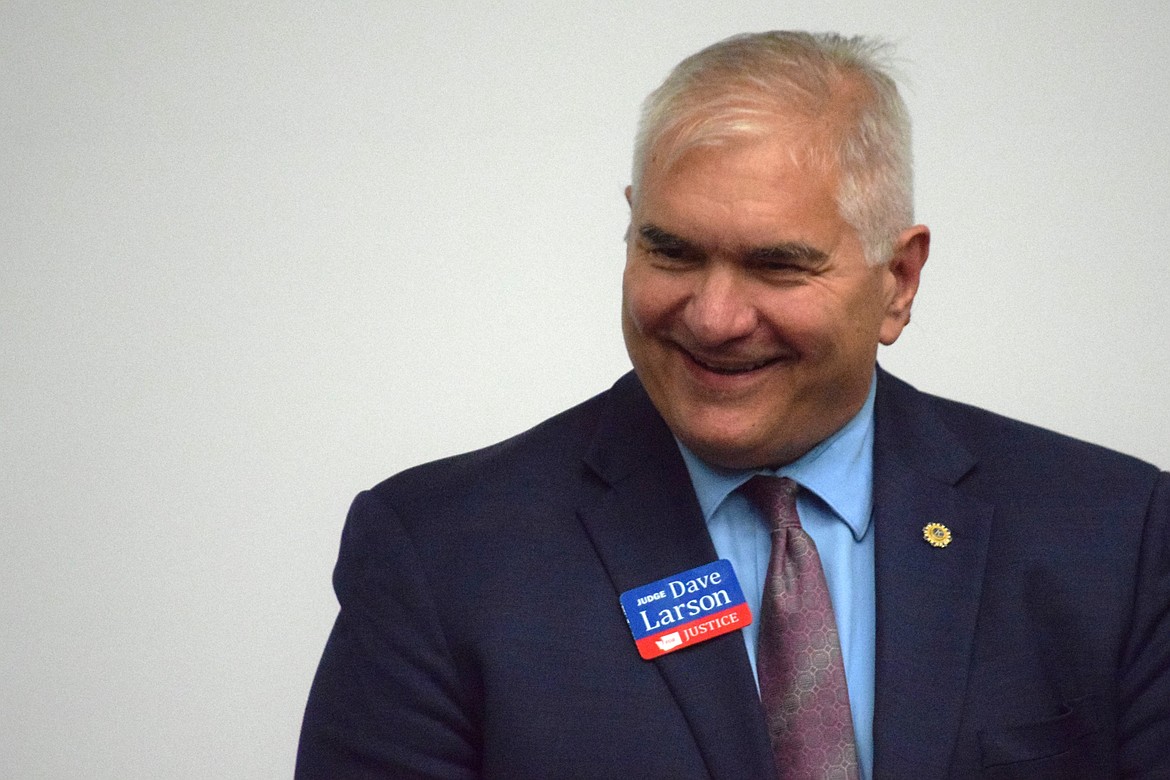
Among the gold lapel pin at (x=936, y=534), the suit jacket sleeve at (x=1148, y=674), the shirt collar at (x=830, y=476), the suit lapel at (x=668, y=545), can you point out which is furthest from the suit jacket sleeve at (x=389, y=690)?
the suit jacket sleeve at (x=1148, y=674)

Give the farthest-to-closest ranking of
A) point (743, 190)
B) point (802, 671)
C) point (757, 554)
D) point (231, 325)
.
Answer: point (231, 325) < point (757, 554) < point (802, 671) < point (743, 190)

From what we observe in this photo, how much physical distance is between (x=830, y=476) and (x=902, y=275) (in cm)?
30

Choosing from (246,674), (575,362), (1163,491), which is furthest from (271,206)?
(1163,491)

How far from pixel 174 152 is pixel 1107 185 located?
181cm

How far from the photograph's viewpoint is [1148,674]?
2430 mm

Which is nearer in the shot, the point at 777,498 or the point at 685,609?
the point at 685,609

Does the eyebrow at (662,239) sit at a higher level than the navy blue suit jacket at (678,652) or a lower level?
higher

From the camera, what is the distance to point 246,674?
3359 millimetres

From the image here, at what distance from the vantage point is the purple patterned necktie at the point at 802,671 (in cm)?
231

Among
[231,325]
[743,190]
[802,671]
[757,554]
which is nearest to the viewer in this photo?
[743,190]

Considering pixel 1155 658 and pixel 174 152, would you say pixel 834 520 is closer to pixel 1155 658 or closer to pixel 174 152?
pixel 1155 658

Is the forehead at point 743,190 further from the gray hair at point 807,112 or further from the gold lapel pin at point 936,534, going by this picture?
the gold lapel pin at point 936,534

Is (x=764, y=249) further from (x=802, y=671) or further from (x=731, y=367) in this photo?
(x=802, y=671)

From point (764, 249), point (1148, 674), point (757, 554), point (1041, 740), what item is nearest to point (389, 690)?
point (757, 554)
